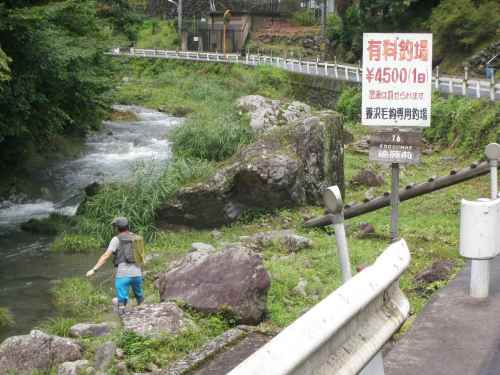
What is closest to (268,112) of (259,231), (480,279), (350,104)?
(259,231)

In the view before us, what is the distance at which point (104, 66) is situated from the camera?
71.3 feet

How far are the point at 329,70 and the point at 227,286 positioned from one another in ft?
105

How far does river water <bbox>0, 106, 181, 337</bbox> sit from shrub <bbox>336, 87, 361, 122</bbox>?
743 centimetres

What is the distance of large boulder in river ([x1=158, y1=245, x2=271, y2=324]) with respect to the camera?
8383 millimetres

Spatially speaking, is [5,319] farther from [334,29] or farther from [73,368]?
[334,29]

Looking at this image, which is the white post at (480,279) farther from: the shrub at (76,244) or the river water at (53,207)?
the shrub at (76,244)

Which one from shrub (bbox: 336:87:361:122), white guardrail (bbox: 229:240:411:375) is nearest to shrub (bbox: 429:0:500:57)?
shrub (bbox: 336:87:361:122)

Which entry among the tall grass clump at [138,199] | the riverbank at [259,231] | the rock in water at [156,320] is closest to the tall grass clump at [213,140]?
the riverbank at [259,231]

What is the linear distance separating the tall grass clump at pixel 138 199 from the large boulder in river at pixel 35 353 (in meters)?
7.83

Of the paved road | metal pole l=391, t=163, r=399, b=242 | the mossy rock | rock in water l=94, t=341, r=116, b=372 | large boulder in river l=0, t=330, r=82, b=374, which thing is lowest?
the mossy rock

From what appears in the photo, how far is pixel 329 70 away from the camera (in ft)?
129

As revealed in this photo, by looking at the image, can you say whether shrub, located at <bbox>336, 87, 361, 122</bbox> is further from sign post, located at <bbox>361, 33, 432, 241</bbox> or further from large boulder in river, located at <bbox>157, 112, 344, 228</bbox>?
sign post, located at <bbox>361, 33, 432, 241</bbox>

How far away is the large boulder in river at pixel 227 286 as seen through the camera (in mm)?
8383

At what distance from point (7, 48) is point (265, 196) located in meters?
6.43
